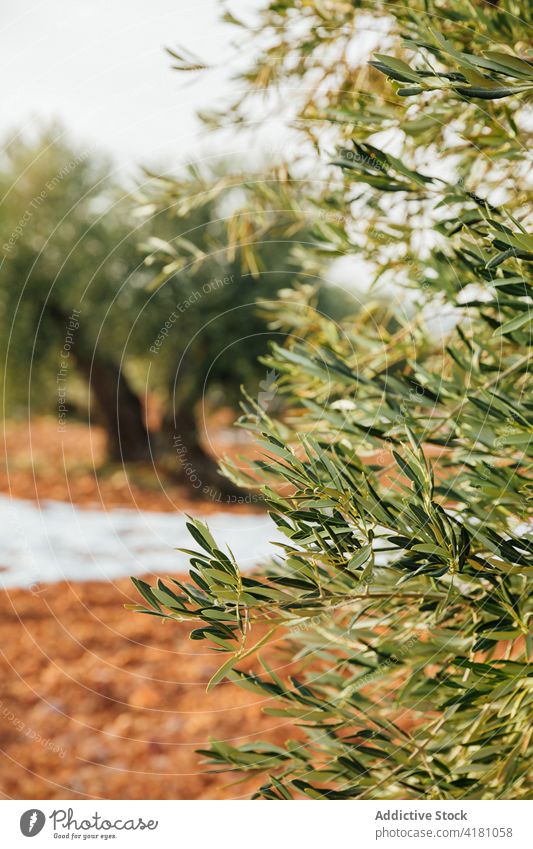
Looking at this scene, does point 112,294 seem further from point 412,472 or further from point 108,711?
point 412,472

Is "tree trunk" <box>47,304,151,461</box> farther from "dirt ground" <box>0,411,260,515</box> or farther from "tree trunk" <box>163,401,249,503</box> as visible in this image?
"tree trunk" <box>163,401,249,503</box>

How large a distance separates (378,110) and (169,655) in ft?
16.4

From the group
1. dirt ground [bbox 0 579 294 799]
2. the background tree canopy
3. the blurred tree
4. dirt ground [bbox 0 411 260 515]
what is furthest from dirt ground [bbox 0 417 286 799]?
the blurred tree

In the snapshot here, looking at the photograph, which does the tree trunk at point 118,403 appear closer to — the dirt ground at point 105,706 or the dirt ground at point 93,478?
the dirt ground at point 93,478
